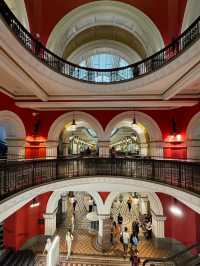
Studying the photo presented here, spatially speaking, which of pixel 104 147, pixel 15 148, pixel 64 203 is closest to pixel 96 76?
pixel 104 147

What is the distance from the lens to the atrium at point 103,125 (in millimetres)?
7305

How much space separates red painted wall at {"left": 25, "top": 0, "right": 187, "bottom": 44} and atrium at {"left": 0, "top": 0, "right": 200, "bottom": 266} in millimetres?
41

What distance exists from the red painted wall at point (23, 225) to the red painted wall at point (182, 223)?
5.83m

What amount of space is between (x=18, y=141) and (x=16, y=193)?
4463 millimetres

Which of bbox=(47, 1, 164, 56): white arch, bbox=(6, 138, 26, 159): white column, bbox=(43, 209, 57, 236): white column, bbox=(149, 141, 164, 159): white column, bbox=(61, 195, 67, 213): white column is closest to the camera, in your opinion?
bbox=(6, 138, 26, 159): white column

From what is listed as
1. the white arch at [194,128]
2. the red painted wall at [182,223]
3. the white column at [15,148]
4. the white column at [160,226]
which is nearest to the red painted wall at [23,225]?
the white column at [15,148]

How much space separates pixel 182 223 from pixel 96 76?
7.34 m

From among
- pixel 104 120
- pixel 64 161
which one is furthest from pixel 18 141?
pixel 104 120

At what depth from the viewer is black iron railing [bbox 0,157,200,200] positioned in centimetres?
572

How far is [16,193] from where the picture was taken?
5.48 meters

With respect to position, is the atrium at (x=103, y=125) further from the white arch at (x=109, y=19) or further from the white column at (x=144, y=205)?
the white column at (x=144, y=205)

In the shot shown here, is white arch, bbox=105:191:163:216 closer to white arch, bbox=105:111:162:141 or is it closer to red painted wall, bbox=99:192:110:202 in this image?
red painted wall, bbox=99:192:110:202

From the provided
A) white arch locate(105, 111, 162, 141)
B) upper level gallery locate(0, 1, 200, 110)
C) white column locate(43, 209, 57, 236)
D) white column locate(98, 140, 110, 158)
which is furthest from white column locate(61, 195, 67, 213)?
upper level gallery locate(0, 1, 200, 110)

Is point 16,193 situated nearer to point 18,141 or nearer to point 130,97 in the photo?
point 18,141
